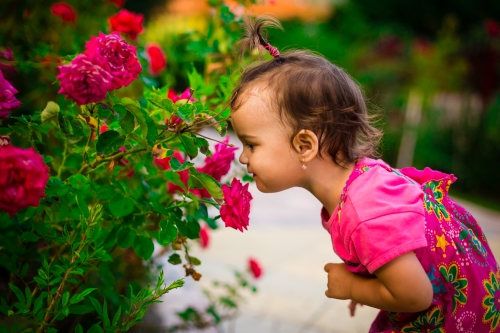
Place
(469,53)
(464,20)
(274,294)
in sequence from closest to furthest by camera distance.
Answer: (274,294) < (469,53) < (464,20)

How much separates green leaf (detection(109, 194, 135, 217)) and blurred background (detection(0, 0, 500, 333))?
0.58 metres

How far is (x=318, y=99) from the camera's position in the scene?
146 cm

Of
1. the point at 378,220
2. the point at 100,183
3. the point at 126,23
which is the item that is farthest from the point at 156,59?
the point at 378,220

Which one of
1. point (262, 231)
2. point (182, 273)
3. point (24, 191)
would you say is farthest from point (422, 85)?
point (24, 191)

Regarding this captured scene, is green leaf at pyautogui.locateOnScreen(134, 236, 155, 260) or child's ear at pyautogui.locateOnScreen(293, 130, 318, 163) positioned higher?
child's ear at pyautogui.locateOnScreen(293, 130, 318, 163)

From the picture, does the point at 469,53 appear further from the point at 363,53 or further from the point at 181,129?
the point at 181,129

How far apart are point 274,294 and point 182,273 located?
586mm

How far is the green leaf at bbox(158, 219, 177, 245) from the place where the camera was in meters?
1.35

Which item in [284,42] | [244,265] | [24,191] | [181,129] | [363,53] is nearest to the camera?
[24,191]

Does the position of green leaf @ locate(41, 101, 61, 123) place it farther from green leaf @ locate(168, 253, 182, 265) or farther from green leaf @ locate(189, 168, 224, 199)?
green leaf @ locate(168, 253, 182, 265)

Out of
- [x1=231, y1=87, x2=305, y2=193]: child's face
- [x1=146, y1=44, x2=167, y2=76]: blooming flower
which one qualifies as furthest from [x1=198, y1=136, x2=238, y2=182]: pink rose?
[x1=146, y1=44, x2=167, y2=76]: blooming flower

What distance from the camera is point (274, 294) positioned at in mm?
3125

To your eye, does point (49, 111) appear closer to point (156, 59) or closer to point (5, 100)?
point (5, 100)

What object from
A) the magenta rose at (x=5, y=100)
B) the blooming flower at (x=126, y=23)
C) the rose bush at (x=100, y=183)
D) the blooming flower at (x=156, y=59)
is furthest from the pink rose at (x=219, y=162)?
the blooming flower at (x=156, y=59)
